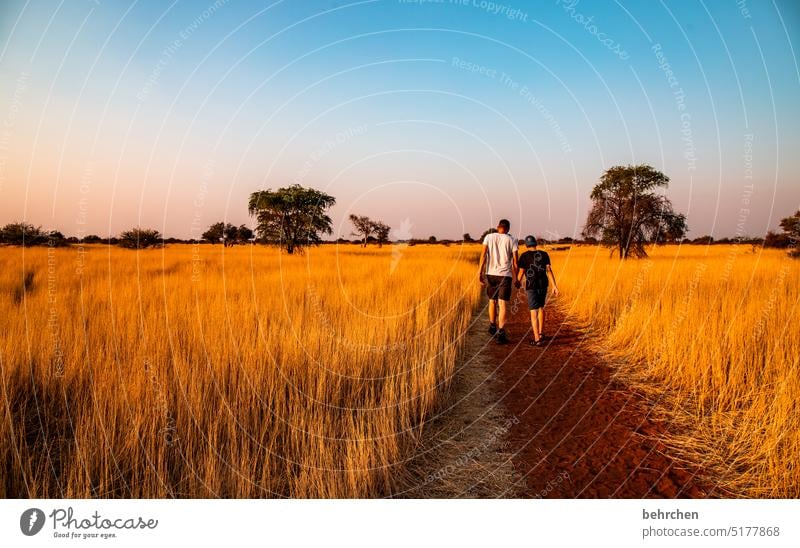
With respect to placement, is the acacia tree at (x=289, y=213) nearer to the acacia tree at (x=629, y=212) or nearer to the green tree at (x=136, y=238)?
the green tree at (x=136, y=238)

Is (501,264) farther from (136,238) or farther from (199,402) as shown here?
(136,238)

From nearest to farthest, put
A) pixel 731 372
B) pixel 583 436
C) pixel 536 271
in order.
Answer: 1. pixel 583 436
2. pixel 731 372
3. pixel 536 271

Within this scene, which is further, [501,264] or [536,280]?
[501,264]

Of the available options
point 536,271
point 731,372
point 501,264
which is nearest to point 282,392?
point 731,372

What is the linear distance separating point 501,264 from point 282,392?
19.6ft

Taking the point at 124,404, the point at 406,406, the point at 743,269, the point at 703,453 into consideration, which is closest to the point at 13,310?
the point at 124,404

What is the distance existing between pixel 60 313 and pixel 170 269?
953 cm

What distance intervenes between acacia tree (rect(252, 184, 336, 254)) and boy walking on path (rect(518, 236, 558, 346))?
22.3 meters

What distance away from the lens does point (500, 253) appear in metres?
8.88

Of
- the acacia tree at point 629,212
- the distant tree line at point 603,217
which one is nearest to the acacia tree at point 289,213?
the distant tree line at point 603,217

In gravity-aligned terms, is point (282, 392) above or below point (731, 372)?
below

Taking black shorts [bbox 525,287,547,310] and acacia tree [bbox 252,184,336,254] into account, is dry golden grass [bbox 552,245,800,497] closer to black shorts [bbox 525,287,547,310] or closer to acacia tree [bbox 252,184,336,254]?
black shorts [bbox 525,287,547,310]
